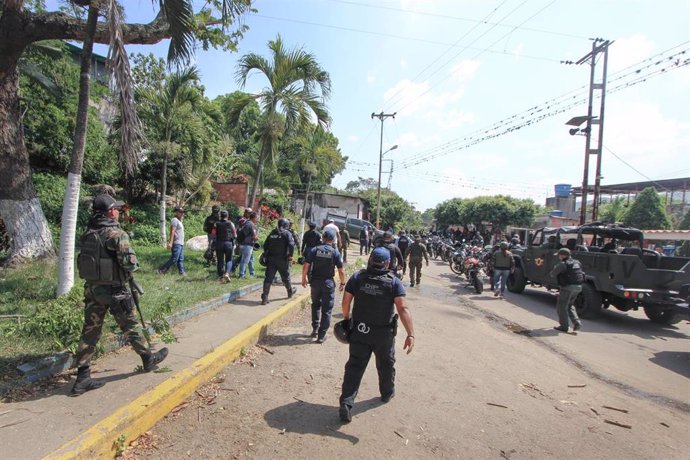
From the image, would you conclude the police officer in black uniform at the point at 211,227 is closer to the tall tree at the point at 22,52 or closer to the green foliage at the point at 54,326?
the tall tree at the point at 22,52

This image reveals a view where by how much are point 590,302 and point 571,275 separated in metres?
1.58

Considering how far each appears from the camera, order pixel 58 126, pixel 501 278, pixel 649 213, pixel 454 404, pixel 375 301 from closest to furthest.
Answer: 1. pixel 375 301
2. pixel 454 404
3. pixel 501 278
4. pixel 58 126
5. pixel 649 213

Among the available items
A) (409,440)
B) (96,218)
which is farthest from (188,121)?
(409,440)

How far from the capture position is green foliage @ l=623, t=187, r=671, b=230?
103ft

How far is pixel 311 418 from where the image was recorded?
3752 mm

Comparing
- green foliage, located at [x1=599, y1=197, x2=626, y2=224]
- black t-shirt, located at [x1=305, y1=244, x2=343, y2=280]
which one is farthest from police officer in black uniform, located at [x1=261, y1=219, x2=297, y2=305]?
green foliage, located at [x1=599, y1=197, x2=626, y2=224]

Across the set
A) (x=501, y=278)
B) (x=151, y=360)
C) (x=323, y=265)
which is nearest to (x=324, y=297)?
(x=323, y=265)

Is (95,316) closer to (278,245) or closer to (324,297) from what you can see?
(324,297)

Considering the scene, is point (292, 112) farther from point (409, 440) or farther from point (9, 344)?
point (409, 440)

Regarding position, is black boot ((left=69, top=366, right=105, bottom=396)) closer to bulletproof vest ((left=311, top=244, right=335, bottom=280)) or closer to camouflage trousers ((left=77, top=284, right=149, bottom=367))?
camouflage trousers ((left=77, top=284, right=149, bottom=367))

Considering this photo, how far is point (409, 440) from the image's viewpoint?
3469 millimetres

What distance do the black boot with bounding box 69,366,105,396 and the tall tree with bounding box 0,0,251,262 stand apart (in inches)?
166

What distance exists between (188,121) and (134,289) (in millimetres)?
10426

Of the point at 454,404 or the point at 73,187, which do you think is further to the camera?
the point at 73,187
